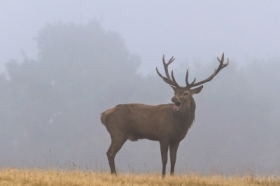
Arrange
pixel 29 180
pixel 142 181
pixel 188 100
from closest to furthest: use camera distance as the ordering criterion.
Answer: pixel 29 180, pixel 142 181, pixel 188 100

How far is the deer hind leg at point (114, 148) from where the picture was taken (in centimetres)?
1097

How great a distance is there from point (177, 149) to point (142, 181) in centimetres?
153

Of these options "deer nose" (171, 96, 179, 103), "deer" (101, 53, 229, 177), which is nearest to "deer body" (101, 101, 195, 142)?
"deer" (101, 53, 229, 177)

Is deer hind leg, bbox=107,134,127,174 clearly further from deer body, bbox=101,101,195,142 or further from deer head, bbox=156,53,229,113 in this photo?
deer head, bbox=156,53,229,113

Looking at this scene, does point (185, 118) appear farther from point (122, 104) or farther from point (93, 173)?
point (93, 173)

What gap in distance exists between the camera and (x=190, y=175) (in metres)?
11.2

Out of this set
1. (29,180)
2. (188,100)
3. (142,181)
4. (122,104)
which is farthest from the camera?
(122,104)

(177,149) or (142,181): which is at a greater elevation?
(177,149)

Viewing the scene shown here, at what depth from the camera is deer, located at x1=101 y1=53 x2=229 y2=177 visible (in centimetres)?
1073

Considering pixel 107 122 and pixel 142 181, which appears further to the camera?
pixel 107 122

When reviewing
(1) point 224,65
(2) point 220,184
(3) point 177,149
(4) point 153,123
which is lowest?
(2) point 220,184

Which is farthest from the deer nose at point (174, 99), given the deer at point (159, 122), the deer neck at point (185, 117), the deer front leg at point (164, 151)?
the deer front leg at point (164, 151)

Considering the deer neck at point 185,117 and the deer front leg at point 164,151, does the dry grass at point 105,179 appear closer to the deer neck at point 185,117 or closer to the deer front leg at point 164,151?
the deer front leg at point 164,151

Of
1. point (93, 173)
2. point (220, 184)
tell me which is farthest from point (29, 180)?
point (220, 184)
